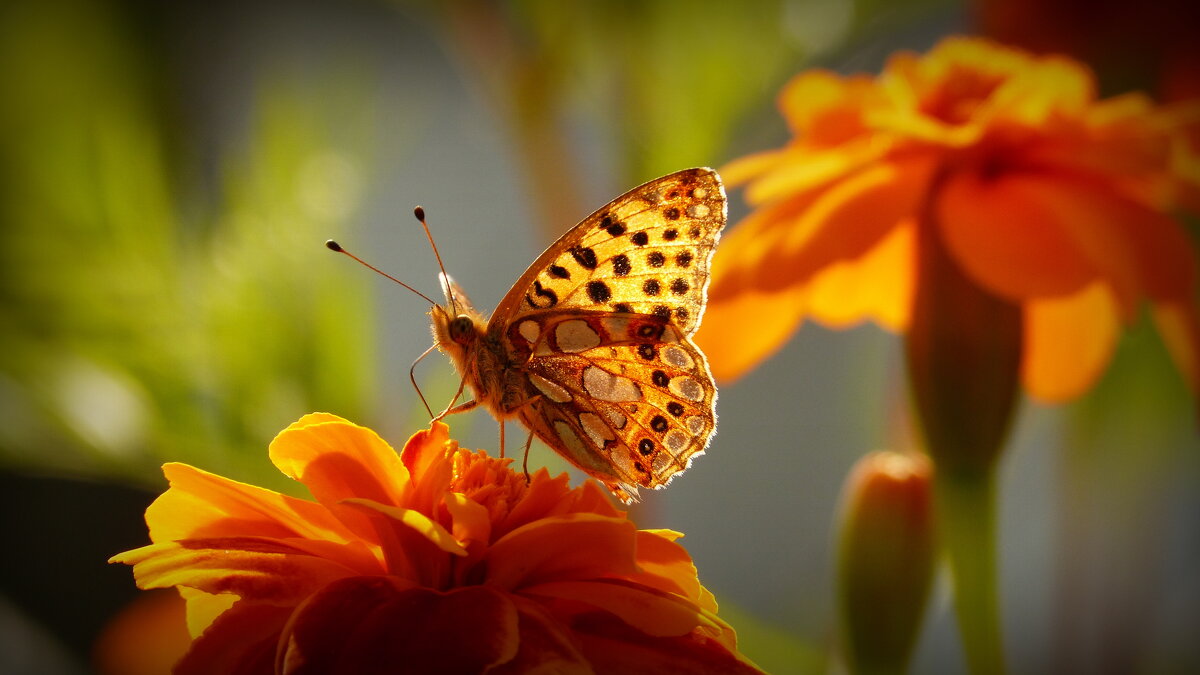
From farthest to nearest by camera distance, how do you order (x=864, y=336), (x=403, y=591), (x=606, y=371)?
(x=864, y=336), (x=606, y=371), (x=403, y=591)

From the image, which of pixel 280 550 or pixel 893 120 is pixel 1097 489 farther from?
pixel 280 550

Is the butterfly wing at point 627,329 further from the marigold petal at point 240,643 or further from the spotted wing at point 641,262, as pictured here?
the marigold petal at point 240,643

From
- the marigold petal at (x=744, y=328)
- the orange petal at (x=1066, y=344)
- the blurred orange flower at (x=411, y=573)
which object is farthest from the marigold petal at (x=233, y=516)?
the orange petal at (x=1066, y=344)

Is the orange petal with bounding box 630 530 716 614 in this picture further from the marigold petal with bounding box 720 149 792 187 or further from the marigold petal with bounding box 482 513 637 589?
the marigold petal with bounding box 720 149 792 187

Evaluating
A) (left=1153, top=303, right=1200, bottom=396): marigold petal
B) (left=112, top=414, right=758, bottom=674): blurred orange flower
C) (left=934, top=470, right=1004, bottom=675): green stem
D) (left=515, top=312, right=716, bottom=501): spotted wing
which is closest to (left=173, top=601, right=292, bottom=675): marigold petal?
(left=112, top=414, right=758, bottom=674): blurred orange flower

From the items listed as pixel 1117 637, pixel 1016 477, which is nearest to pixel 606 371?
pixel 1117 637

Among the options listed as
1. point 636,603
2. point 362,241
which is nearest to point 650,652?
point 636,603

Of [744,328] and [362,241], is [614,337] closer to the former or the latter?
[744,328]
